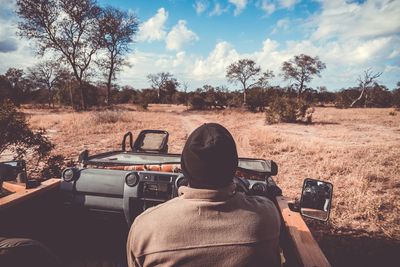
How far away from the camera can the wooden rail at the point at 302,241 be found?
163 cm

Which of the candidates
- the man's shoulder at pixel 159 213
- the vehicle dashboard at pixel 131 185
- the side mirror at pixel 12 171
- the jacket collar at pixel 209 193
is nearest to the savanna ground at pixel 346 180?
the vehicle dashboard at pixel 131 185

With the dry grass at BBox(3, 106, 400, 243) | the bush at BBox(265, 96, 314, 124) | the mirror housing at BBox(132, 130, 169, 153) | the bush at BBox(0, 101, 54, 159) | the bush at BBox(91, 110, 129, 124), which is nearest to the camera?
the mirror housing at BBox(132, 130, 169, 153)

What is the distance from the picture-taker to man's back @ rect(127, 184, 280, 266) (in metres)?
1.24

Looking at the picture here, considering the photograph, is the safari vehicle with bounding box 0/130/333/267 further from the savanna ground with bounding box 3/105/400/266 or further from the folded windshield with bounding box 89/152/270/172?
the savanna ground with bounding box 3/105/400/266

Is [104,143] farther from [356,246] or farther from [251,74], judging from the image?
[251,74]

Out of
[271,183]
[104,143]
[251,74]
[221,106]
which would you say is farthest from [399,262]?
[251,74]

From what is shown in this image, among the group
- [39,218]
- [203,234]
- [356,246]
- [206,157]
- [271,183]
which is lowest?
[356,246]

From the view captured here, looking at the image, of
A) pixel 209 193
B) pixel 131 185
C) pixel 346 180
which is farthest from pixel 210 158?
pixel 346 180

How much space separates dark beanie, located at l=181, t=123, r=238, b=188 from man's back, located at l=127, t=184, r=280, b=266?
0.04m

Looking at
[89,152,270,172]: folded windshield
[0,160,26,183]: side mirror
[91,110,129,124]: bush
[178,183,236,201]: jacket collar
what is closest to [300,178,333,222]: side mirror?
[89,152,270,172]: folded windshield

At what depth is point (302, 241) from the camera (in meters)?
1.83

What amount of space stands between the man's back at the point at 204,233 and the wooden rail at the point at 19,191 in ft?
5.02

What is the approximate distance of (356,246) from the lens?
12.6ft

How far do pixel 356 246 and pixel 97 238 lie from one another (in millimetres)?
3391
